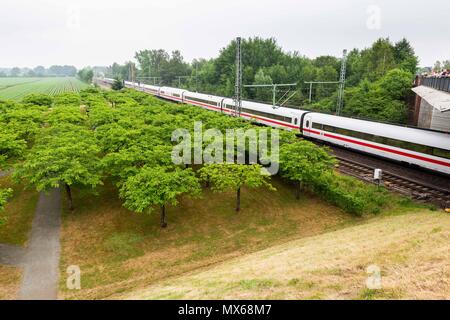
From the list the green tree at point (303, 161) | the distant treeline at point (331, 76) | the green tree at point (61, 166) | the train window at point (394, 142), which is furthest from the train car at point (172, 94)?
the green tree at point (303, 161)

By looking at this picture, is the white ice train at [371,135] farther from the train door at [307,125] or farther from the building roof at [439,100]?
the building roof at [439,100]

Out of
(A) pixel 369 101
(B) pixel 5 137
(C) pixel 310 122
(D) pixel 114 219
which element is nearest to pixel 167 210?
(D) pixel 114 219

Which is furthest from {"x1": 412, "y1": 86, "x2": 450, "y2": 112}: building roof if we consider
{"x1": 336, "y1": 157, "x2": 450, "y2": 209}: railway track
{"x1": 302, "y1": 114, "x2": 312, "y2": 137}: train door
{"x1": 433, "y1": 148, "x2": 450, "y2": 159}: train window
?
{"x1": 302, "y1": 114, "x2": 312, "y2": 137}: train door

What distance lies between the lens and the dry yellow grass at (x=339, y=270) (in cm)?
1054

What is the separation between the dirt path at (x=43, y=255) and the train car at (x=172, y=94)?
51729mm

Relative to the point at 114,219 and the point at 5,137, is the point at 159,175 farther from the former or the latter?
the point at 5,137

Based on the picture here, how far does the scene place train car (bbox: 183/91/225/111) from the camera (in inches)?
2203

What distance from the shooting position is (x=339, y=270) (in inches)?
489

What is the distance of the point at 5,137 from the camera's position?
85.2 feet

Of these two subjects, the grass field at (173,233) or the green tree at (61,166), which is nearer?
the grass field at (173,233)

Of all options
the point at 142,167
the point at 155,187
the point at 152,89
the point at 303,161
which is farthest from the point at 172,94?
the point at 155,187
